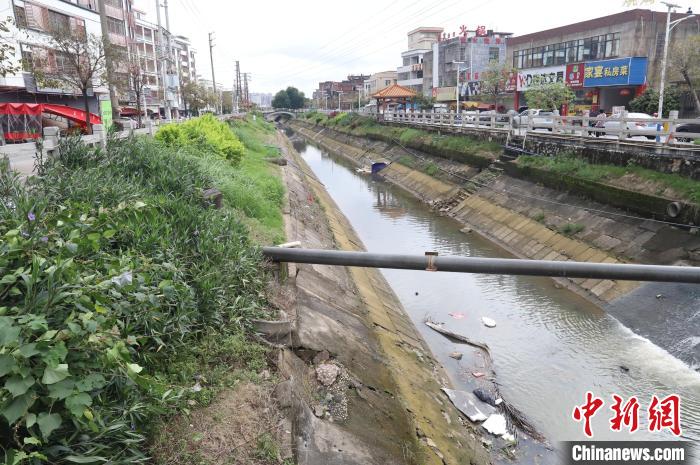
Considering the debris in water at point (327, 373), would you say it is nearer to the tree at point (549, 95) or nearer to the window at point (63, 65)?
the window at point (63, 65)

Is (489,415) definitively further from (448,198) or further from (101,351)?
(448,198)

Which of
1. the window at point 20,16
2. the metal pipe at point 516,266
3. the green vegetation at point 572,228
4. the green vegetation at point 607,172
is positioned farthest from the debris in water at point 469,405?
the window at point 20,16

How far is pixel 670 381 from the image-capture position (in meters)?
10.8

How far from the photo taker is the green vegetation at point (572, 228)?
18.5 meters

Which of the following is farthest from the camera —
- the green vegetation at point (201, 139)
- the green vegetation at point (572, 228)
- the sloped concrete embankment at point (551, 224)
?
the green vegetation at point (572, 228)

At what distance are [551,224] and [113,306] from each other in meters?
18.4

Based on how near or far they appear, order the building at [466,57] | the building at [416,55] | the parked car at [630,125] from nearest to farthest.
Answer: the parked car at [630,125]
the building at [466,57]
the building at [416,55]

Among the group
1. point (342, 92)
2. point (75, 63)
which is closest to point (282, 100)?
point (342, 92)

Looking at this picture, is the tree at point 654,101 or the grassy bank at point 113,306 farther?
the tree at point 654,101

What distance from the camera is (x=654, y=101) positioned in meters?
35.1

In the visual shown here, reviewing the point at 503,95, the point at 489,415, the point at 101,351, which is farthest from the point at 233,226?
the point at 503,95

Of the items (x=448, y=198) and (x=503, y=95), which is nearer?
(x=448, y=198)

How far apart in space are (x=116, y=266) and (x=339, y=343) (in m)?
4.38

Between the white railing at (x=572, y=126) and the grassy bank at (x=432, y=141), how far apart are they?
962 millimetres
